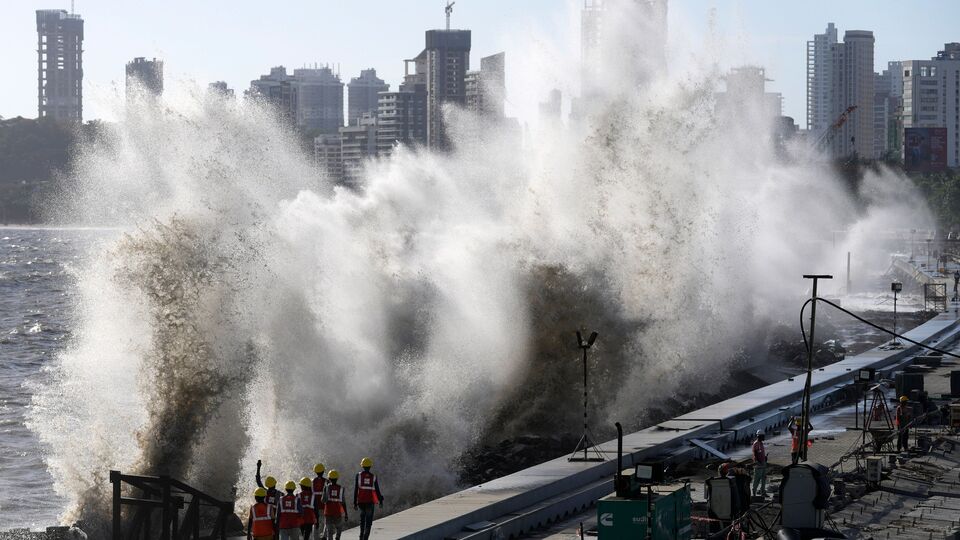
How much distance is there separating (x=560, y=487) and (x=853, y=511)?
533cm

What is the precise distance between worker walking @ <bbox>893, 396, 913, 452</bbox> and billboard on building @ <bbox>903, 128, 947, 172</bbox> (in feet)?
511

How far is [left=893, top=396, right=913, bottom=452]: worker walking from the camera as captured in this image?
109 feet

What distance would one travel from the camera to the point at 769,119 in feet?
325

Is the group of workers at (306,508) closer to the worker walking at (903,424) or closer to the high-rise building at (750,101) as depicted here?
the worker walking at (903,424)

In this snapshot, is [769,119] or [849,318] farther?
[769,119]

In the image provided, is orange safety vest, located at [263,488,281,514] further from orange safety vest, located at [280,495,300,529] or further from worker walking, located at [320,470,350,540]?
worker walking, located at [320,470,350,540]

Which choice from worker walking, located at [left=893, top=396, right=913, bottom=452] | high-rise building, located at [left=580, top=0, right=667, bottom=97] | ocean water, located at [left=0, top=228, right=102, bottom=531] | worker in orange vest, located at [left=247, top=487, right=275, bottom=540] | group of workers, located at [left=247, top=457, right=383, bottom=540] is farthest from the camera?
high-rise building, located at [left=580, top=0, right=667, bottom=97]

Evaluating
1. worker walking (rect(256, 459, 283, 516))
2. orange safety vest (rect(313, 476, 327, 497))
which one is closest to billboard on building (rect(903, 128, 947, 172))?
orange safety vest (rect(313, 476, 327, 497))

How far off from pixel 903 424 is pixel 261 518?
19.8 m

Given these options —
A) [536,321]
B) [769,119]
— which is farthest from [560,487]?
[769,119]

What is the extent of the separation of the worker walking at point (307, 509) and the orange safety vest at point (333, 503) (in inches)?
7.2

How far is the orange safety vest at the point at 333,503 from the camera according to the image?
21.5 meters

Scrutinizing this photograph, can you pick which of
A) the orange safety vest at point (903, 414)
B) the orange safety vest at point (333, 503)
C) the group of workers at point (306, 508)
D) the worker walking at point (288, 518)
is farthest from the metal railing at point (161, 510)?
the orange safety vest at point (903, 414)

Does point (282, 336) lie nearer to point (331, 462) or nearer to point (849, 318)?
point (331, 462)
